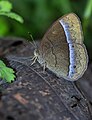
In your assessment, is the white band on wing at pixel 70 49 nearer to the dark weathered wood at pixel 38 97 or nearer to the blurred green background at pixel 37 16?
the dark weathered wood at pixel 38 97

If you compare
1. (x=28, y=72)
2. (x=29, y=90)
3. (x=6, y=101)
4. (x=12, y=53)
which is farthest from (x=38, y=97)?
(x=12, y=53)

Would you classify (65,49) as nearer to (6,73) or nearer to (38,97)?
(6,73)

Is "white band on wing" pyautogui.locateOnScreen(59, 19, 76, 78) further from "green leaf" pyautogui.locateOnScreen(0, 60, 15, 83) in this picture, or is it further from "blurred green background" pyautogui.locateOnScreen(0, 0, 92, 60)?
"blurred green background" pyautogui.locateOnScreen(0, 0, 92, 60)

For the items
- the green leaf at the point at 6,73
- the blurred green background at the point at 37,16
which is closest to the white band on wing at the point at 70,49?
the green leaf at the point at 6,73

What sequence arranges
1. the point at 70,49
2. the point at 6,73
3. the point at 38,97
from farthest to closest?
the point at 70,49, the point at 6,73, the point at 38,97

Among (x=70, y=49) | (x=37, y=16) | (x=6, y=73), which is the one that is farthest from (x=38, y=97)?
(x=37, y=16)

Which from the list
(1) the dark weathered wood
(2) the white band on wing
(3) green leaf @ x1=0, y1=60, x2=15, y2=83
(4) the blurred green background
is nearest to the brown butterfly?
(2) the white band on wing
